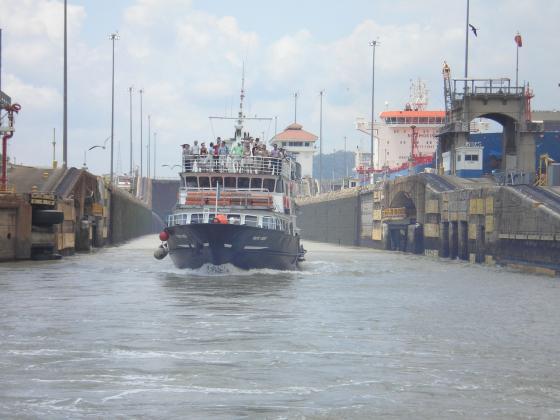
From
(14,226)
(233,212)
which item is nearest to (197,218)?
(233,212)

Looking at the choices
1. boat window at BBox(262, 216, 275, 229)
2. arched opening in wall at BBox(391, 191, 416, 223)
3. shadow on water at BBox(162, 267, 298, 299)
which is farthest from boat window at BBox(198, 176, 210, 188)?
arched opening in wall at BBox(391, 191, 416, 223)

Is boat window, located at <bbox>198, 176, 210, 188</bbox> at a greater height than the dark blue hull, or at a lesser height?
greater

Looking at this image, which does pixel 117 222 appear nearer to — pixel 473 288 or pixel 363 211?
pixel 363 211

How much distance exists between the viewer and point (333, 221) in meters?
133

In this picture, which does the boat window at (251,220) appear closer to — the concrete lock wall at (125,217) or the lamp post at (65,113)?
the lamp post at (65,113)

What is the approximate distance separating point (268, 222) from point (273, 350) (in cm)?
2450

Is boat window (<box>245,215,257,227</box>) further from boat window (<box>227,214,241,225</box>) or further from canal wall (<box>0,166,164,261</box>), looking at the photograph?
canal wall (<box>0,166,164,261</box>)

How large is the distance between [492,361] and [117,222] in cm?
8883

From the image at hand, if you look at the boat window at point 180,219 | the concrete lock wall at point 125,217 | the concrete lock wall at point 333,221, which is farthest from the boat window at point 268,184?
the concrete lock wall at point 333,221

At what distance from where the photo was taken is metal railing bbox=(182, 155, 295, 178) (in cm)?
5172

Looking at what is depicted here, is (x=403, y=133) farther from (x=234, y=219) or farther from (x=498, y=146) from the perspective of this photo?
(x=234, y=219)

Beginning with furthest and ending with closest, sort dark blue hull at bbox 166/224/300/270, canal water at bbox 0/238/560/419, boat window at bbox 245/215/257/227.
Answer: boat window at bbox 245/215/257/227 → dark blue hull at bbox 166/224/300/270 → canal water at bbox 0/238/560/419

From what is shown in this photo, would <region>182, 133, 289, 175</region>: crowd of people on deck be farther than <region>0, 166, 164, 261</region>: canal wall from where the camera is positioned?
No

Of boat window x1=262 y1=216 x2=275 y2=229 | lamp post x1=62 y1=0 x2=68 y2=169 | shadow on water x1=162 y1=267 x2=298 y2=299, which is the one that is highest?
lamp post x1=62 y1=0 x2=68 y2=169
